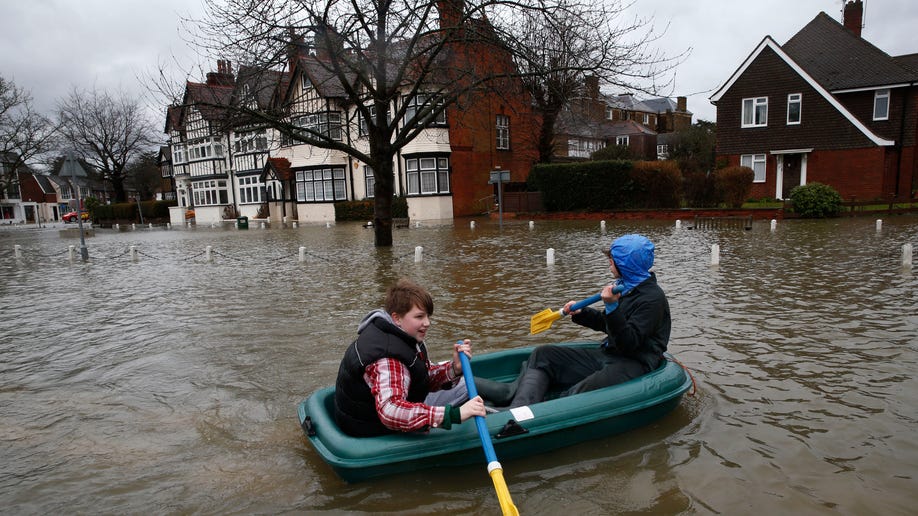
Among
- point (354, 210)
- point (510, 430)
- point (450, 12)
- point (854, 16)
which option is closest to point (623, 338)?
point (510, 430)

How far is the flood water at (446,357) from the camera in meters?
3.72

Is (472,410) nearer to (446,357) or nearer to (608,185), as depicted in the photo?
(446,357)

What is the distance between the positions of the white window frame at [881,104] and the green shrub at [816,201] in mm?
8173

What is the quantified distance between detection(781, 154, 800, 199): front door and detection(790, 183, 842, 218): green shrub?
6.29 m

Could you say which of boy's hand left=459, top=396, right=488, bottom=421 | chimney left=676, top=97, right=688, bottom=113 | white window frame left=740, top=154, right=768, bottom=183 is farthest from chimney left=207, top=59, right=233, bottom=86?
chimney left=676, top=97, right=688, bottom=113

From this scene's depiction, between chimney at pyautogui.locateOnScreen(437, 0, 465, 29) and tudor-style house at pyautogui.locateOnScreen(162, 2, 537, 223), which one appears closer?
chimney at pyautogui.locateOnScreen(437, 0, 465, 29)

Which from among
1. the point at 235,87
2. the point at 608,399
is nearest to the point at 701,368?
the point at 608,399

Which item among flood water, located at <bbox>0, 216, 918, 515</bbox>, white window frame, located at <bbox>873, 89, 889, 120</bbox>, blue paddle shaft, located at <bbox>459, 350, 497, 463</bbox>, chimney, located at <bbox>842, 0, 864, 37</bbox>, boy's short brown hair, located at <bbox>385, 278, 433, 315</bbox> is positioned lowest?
flood water, located at <bbox>0, 216, 918, 515</bbox>

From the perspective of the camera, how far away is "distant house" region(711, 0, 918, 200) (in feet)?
82.0

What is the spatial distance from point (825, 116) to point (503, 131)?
1640cm

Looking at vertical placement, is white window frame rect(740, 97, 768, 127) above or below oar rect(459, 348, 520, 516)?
above

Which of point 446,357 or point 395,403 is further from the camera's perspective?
point 446,357

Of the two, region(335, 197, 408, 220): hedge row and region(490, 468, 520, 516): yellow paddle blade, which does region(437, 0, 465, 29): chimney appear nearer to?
region(490, 468, 520, 516): yellow paddle blade

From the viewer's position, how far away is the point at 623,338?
430 cm
